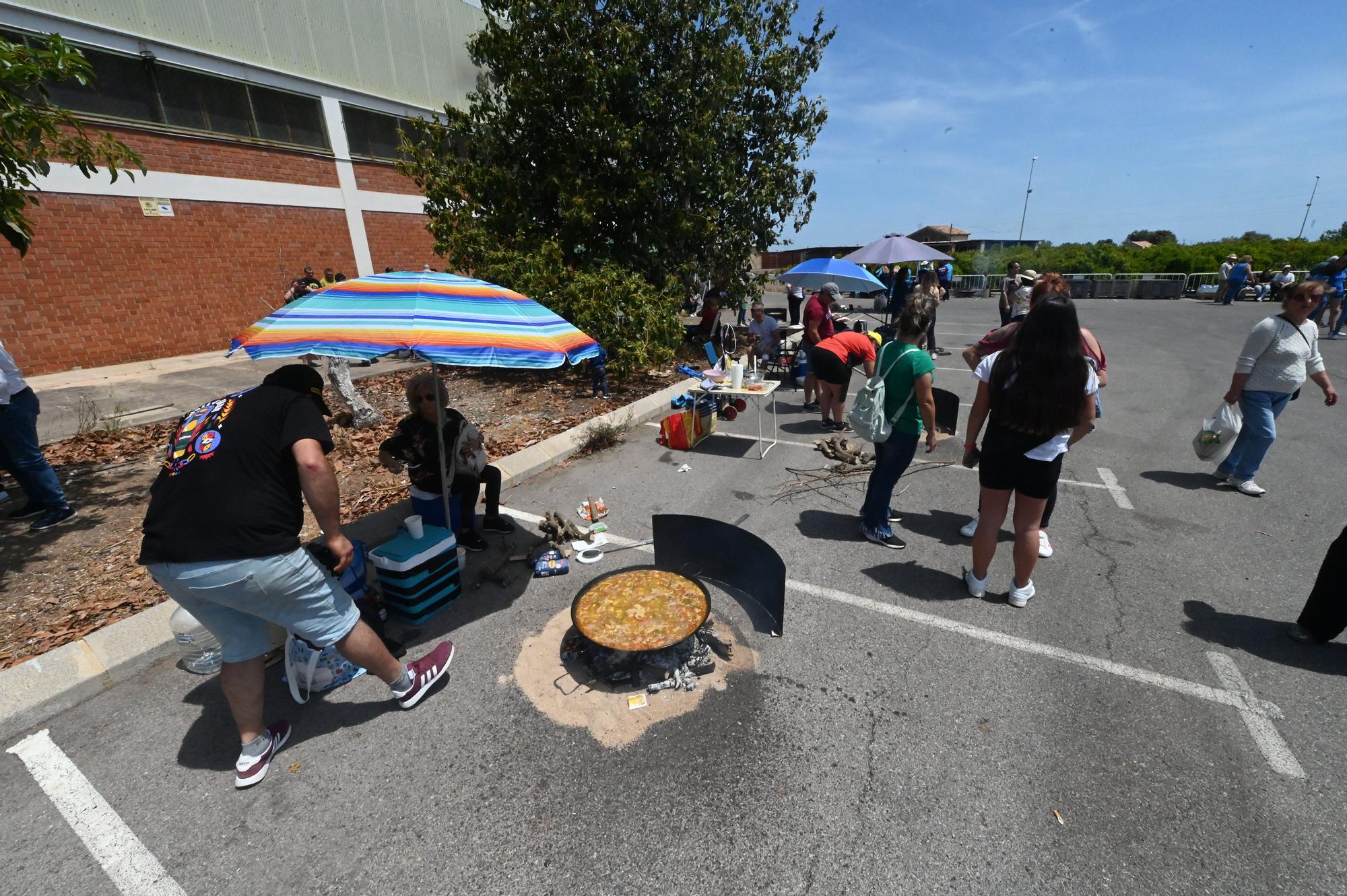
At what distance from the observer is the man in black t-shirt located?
227 cm

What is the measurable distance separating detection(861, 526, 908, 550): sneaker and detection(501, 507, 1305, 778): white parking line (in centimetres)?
86

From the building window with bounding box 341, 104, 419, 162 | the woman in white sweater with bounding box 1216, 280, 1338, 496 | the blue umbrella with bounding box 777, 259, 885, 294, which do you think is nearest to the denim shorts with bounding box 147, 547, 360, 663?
the woman in white sweater with bounding box 1216, 280, 1338, 496

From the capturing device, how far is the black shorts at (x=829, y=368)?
7.27 m

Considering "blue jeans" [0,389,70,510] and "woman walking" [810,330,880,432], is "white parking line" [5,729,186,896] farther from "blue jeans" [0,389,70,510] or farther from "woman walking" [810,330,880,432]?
"woman walking" [810,330,880,432]

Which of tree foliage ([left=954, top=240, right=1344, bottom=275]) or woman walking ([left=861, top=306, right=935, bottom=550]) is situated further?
tree foliage ([left=954, top=240, right=1344, bottom=275])

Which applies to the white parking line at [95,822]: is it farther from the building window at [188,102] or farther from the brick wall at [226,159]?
the building window at [188,102]

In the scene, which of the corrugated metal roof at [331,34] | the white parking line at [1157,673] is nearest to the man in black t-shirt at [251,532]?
the white parking line at [1157,673]

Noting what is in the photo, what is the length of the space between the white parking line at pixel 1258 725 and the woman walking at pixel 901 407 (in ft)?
6.54

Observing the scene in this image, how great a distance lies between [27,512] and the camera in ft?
15.9

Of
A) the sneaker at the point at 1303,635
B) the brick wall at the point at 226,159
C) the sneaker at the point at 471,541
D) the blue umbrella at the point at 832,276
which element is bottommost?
the sneaker at the point at 1303,635

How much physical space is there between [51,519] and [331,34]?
49.6 feet

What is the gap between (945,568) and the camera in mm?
4332

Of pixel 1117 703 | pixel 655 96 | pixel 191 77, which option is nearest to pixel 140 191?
pixel 191 77

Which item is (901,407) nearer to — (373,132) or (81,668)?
(81,668)
